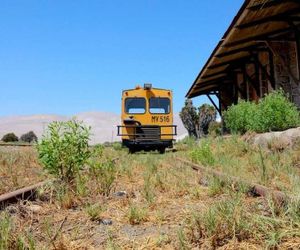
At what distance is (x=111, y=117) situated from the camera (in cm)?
13075

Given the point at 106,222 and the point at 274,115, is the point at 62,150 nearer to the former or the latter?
the point at 106,222

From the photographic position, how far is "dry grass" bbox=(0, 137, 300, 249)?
2.64 metres

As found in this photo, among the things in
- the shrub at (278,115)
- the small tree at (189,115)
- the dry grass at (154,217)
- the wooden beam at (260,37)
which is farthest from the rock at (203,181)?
the small tree at (189,115)

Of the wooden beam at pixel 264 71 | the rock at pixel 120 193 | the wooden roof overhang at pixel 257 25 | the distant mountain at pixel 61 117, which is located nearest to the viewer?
the rock at pixel 120 193

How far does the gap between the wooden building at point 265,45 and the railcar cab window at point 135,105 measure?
2932mm

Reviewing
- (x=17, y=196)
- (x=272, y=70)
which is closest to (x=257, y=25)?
(x=272, y=70)

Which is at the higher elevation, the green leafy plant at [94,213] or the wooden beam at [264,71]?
the wooden beam at [264,71]

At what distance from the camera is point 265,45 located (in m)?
15.9

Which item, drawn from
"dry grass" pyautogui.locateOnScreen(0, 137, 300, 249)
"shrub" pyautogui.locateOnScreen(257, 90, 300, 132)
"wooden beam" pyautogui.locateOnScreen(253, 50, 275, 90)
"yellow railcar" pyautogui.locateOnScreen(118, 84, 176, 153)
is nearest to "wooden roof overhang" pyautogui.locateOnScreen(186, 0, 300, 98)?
"wooden beam" pyautogui.locateOnScreen(253, 50, 275, 90)

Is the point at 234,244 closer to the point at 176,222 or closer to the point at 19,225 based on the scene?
the point at 176,222

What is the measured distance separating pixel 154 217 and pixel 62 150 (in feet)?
7.35

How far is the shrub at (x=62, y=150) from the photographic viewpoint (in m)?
5.35

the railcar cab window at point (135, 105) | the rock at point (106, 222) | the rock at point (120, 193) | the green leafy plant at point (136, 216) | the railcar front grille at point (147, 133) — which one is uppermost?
the railcar cab window at point (135, 105)

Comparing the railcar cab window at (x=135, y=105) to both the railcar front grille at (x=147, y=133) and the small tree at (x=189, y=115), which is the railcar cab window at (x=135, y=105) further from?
the small tree at (x=189, y=115)
